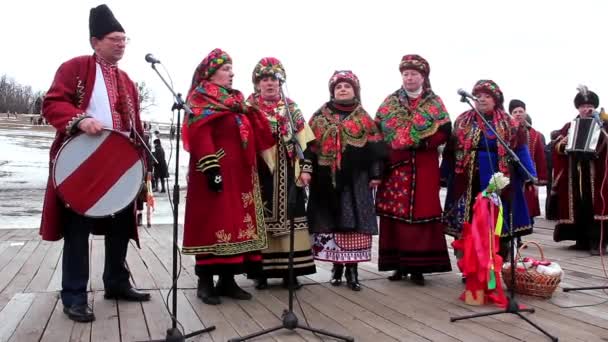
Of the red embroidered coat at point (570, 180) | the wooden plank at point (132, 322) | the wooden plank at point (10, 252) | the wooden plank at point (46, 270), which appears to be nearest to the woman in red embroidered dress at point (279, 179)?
the wooden plank at point (132, 322)

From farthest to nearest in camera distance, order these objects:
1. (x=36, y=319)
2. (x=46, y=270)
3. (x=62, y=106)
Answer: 1. (x=46, y=270)
2. (x=36, y=319)
3. (x=62, y=106)

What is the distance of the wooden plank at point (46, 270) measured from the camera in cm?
425

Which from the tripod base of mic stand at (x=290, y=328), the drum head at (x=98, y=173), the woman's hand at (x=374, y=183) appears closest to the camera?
the tripod base of mic stand at (x=290, y=328)

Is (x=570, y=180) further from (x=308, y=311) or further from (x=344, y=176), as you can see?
(x=308, y=311)

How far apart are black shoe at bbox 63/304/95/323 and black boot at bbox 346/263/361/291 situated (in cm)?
201

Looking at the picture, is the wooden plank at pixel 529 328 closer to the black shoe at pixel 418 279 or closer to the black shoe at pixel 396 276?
the black shoe at pixel 418 279

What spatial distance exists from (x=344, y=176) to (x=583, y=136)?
324 cm

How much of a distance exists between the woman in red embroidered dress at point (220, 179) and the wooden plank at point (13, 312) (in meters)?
1.12

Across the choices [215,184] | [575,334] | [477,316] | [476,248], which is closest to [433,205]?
[476,248]

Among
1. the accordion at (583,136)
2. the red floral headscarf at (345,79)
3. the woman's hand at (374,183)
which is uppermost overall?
the red floral headscarf at (345,79)

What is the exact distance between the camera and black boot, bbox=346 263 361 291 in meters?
4.41

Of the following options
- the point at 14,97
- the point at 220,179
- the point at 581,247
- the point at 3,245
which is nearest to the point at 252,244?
the point at 220,179

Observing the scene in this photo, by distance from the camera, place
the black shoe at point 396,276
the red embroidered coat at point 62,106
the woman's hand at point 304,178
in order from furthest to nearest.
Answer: the black shoe at point 396,276
the woman's hand at point 304,178
the red embroidered coat at point 62,106

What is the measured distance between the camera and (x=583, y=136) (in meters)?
6.02
